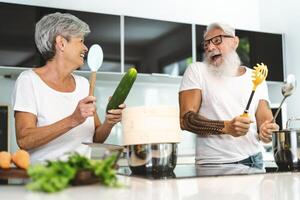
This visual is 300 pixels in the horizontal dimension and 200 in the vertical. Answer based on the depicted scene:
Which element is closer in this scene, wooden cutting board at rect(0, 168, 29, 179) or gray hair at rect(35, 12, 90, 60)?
wooden cutting board at rect(0, 168, 29, 179)

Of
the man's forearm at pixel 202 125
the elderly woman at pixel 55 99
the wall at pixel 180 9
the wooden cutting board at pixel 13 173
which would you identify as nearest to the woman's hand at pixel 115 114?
the elderly woman at pixel 55 99

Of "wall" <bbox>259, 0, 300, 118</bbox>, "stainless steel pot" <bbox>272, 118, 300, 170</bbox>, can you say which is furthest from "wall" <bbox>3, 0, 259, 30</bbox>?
"stainless steel pot" <bbox>272, 118, 300, 170</bbox>

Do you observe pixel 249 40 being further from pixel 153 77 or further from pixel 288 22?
pixel 153 77

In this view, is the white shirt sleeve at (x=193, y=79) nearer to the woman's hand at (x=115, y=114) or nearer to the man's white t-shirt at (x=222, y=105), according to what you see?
the man's white t-shirt at (x=222, y=105)

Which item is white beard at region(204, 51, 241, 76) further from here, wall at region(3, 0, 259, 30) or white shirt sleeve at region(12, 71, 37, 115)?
wall at region(3, 0, 259, 30)

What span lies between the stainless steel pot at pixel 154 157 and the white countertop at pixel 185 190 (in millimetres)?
86

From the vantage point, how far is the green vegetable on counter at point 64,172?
0.64 m

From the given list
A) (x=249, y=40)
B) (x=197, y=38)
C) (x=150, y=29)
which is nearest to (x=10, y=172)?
(x=150, y=29)

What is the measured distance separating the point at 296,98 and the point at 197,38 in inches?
38.4

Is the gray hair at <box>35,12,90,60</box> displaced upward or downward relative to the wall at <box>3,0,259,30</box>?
downward

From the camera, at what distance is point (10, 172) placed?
846 mm

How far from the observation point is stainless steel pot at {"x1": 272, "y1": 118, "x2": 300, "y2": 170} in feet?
3.82

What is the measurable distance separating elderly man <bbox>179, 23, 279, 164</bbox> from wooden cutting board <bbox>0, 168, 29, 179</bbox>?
76 cm

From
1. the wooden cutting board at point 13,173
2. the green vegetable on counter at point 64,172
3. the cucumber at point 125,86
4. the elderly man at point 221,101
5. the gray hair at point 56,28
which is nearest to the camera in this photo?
the green vegetable on counter at point 64,172
